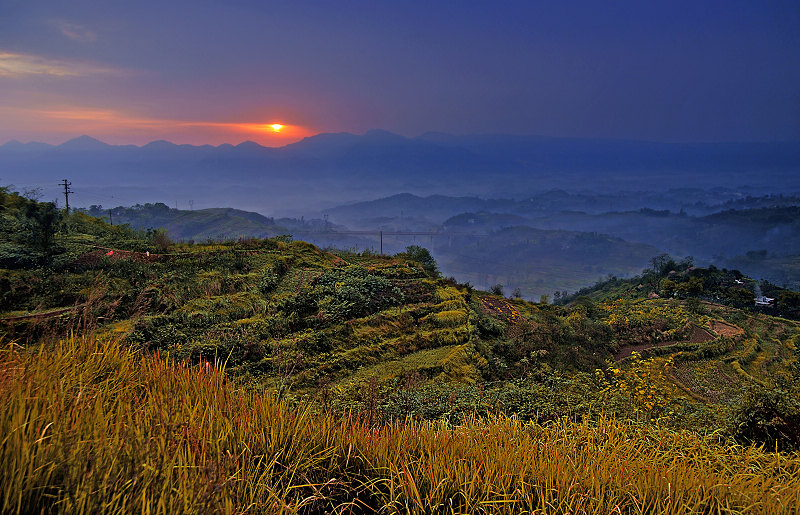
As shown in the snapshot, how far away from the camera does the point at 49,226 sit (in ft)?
30.6

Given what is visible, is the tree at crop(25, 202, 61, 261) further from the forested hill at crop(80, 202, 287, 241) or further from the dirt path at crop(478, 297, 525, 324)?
the forested hill at crop(80, 202, 287, 241)

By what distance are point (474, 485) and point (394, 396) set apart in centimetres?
389

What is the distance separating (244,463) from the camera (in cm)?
194

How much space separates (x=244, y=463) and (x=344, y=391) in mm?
4273

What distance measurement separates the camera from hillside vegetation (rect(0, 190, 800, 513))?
185cm

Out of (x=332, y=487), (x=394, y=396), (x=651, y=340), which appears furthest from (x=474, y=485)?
(x=651, y=340)

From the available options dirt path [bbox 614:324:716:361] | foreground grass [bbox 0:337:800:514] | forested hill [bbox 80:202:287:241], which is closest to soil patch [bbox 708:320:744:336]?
dirt path [bbox 614:324:716:361]

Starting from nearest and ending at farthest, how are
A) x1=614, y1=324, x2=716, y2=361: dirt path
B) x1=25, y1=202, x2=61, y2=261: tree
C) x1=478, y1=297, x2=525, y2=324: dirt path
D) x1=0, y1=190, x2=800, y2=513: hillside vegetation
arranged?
x1=0, y1=190, x2=800, y2=513: hillside vegetation
x1=25, y1=202, x2=61, y2=261: tree
x1=478, y1=297, x2=525, y2=324: dirt path
x1=614, y1=324, x2=716, y2=361: dirt path

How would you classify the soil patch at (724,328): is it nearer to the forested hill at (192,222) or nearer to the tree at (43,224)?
the tree at (43,224)

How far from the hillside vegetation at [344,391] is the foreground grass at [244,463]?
0.02 metres

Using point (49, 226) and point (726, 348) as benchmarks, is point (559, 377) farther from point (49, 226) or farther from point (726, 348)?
point (49, 226)

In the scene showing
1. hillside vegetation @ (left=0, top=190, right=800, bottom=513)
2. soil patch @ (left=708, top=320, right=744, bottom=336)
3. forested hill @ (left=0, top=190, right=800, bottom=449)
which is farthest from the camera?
soil patch @ (left=708, top=320, right=744, bottom=336)

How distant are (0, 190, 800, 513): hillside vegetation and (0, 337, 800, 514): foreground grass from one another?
2 centimetres

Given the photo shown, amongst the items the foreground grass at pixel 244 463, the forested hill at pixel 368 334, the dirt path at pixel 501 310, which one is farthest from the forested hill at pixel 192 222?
the foreground grass at pixel 244 463
